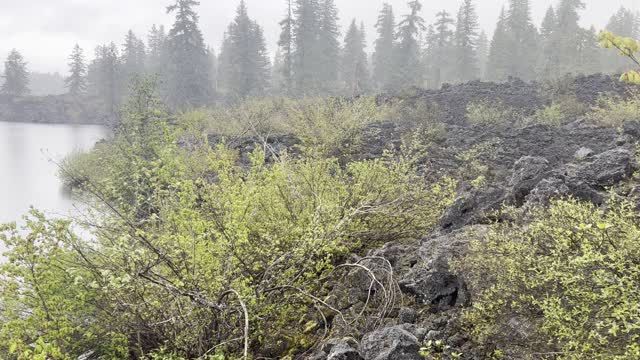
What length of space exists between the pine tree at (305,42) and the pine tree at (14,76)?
40.3 metres

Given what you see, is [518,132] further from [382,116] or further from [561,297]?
[561,297]

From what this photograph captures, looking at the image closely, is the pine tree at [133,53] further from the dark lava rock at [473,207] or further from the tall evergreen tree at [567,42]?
the dark lava rock at [473,207]

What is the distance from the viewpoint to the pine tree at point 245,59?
125 ft

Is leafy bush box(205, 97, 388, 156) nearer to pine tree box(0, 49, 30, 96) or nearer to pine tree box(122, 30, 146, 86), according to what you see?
pine tree box(122, 30, 146, 86)

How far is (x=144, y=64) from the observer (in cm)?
5638

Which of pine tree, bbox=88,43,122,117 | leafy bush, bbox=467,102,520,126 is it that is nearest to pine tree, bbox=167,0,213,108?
pine tree, bbox=88,43,122,117

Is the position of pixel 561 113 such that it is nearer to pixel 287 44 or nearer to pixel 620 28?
pixel 287 44

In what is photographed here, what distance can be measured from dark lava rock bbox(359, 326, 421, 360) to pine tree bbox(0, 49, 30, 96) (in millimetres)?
67975

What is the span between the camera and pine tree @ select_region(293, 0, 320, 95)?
4019cm

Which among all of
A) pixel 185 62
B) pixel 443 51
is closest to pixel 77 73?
pixel 185 62

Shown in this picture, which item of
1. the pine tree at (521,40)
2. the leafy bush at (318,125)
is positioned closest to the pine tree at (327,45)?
the pine tree at (521,40)

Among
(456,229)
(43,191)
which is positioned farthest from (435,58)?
(456,229)

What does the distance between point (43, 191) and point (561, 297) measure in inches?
651

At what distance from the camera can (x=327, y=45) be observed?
43562mm
